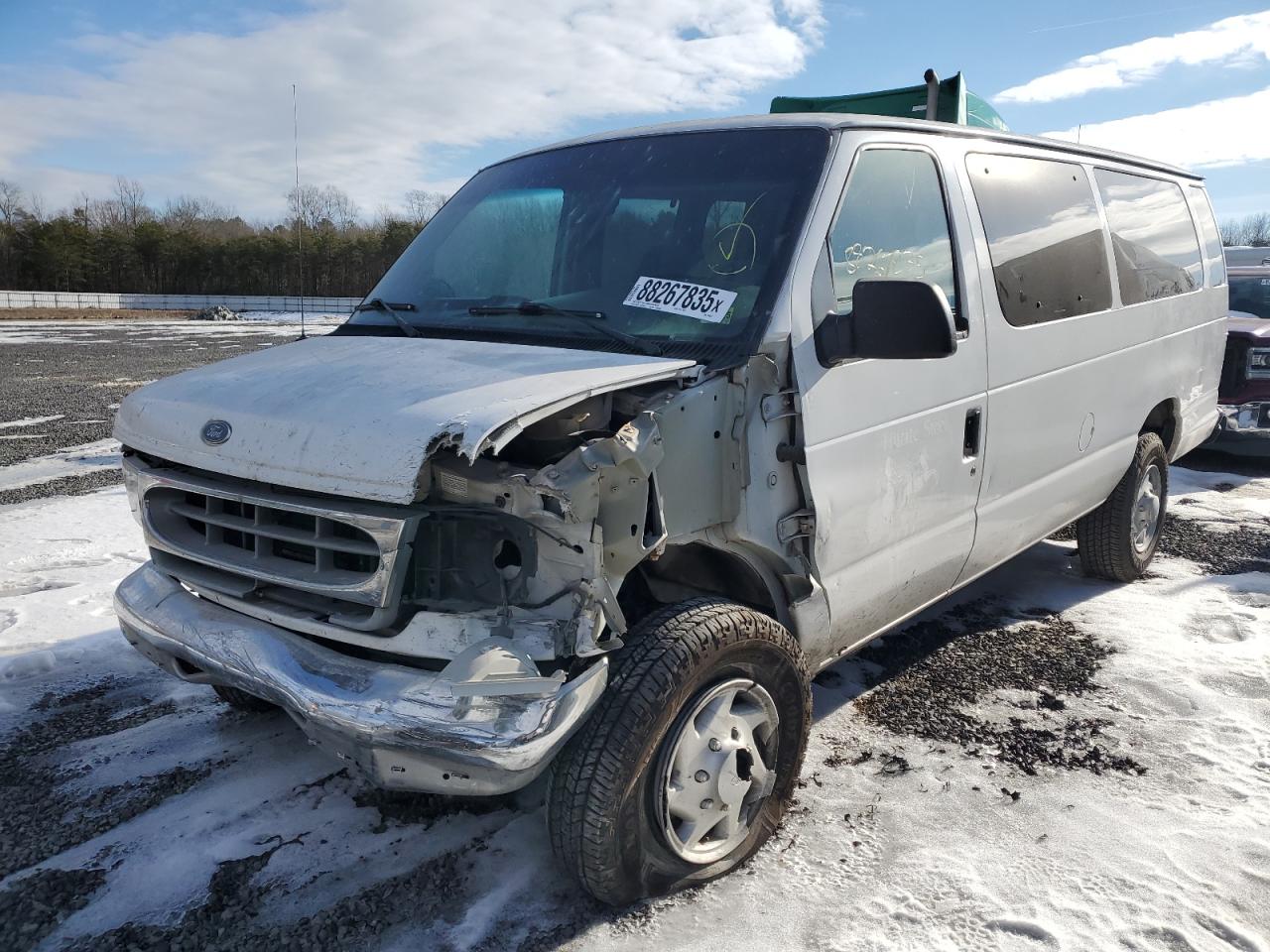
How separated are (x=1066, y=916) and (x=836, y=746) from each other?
3.44ft

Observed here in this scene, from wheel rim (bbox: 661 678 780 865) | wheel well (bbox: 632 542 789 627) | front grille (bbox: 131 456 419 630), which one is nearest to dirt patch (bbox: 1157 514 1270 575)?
wheel well (bbox: 632 542 789 627)

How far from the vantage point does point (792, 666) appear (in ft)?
9.14

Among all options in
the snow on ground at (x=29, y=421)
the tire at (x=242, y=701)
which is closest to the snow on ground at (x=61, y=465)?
the snow on ground at (x=29, y=421)

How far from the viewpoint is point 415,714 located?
215 cm

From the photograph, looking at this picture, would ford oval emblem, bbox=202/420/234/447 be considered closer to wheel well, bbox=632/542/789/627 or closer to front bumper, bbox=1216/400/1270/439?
wheel well, bbox=632/542/789/627

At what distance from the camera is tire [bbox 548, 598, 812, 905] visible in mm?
2342

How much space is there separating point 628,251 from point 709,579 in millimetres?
1135

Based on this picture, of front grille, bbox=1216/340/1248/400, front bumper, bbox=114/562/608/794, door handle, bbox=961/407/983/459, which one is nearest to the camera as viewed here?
front bumper, bbox=114/562/608/794

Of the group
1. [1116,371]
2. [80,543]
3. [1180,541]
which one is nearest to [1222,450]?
[1180,541]

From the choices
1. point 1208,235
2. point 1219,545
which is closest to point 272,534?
point 1208,235

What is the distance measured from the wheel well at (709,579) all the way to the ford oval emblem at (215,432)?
1208 millimetres

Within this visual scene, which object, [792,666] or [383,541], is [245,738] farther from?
[792,666]

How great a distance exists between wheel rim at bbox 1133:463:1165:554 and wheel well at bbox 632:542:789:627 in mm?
3354

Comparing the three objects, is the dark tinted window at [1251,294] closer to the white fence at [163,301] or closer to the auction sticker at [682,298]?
the auction sticker at [682,298]
